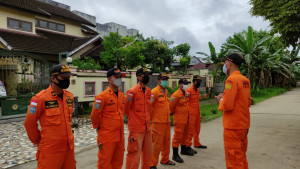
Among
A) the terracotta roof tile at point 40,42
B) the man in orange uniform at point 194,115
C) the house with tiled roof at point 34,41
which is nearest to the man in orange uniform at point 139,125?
the man in orange uniform at point 194,115

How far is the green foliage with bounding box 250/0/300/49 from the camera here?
22.1 feet

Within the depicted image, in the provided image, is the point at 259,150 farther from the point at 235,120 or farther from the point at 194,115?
the point at 235,120

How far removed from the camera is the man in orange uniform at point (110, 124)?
9.94ft

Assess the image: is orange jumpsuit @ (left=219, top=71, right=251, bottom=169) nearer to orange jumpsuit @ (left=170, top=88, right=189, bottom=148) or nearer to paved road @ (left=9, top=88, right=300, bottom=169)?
paved road @ (left=9, top=88, right=300, bottom=169)

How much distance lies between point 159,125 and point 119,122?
39.2 inches

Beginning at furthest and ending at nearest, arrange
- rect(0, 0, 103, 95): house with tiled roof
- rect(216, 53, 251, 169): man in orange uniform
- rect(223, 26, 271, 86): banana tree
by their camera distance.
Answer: rect(223, 26, 271, 86): banana tree
rect(0, 0, 103, 95): house with tiled roof
rect(216, 53, 251, 169): man in orange uniform

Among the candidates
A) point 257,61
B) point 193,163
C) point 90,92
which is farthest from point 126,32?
point 193,163

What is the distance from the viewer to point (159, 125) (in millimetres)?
3936

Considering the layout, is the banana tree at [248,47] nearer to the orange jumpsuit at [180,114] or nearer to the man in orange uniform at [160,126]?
the orange jumpsuit at [180,114]

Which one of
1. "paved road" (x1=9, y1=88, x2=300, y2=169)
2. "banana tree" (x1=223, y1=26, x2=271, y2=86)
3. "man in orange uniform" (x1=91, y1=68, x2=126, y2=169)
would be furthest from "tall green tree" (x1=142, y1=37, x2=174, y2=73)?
"man in orange uniform" (x1=91, y1=68, x2=126, y2=169)

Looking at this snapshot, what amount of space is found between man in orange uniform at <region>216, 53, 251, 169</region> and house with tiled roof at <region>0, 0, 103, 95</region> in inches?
326

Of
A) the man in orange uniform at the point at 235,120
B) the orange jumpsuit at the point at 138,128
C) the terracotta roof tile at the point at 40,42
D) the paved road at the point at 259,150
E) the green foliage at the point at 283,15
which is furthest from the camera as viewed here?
the terracotta roof tile at the point at 40,42

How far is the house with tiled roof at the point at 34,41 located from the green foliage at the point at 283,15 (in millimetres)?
8499

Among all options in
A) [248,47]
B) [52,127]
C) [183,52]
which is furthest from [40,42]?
[183,52]
